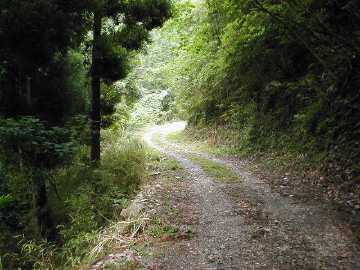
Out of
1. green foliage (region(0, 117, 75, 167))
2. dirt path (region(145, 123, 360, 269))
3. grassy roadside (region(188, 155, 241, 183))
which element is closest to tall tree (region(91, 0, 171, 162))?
green foliage (region(0, 117, 75, 167))

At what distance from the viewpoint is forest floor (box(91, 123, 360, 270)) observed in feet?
16.1

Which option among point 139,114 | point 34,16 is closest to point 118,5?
point 34,16

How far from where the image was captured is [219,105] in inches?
730

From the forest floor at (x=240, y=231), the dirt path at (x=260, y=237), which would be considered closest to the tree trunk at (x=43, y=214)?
the forest floor at (x=240, y=231)

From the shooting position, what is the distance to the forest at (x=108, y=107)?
6.38 metres

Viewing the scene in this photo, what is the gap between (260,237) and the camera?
5664 millimetres

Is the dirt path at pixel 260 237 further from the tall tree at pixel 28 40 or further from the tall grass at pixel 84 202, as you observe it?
the tall tree at pixel 28 40

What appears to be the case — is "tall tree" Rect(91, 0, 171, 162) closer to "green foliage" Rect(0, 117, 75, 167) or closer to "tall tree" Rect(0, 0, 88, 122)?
"tall tree" Rect(0, 0, 88, 122)

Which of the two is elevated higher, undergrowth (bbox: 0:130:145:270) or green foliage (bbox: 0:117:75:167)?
green foliage (bbox: 0:117:75:167)

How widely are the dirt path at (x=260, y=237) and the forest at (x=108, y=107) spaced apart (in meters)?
0.77

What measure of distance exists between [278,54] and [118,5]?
20.4 feet

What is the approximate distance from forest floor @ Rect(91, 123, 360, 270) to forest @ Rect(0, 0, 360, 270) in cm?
73

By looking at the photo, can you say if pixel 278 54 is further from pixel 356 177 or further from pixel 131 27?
pixel 356 177

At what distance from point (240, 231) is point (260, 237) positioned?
0.40 meters
